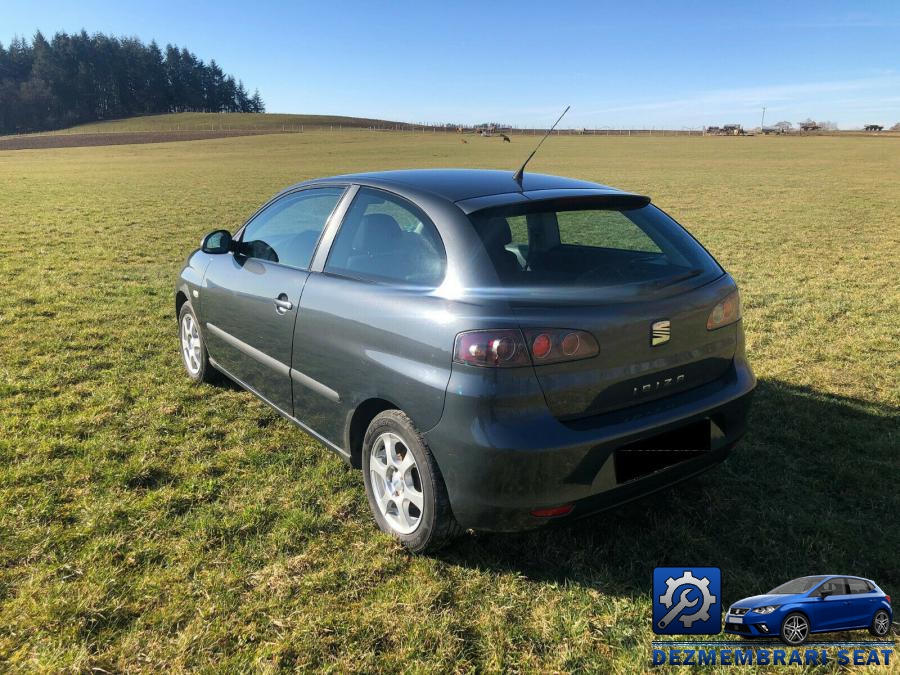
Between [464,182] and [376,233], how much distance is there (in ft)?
1.62

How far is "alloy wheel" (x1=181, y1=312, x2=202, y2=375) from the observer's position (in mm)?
4586

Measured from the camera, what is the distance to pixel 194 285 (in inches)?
173

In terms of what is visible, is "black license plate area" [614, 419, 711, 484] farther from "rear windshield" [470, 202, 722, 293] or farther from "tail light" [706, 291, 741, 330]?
"rear windshield" [470, 202, 722, 293]

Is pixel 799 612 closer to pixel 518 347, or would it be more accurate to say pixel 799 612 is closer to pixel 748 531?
pixel 748 531

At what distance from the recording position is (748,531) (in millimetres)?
2848

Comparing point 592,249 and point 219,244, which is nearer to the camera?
point 592,249

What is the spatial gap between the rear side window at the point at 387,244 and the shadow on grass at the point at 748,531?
1201 mm

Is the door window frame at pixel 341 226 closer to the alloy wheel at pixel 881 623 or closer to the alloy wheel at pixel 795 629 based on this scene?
the alloy wheel at pixel 795 629

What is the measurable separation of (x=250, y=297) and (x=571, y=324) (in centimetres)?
209

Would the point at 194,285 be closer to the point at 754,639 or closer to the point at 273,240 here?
the point at 273,240

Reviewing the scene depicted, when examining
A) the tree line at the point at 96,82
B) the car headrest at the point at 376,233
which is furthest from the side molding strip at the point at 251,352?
the tree line at the point at 96,82

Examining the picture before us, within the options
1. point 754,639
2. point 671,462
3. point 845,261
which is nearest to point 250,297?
point 671,462

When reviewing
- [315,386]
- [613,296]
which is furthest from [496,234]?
[315,386]

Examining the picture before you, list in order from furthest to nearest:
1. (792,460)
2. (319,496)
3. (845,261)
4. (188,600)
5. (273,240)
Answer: (845,261)
(273,240)
(792,460)
(319,496)
(188,600)
